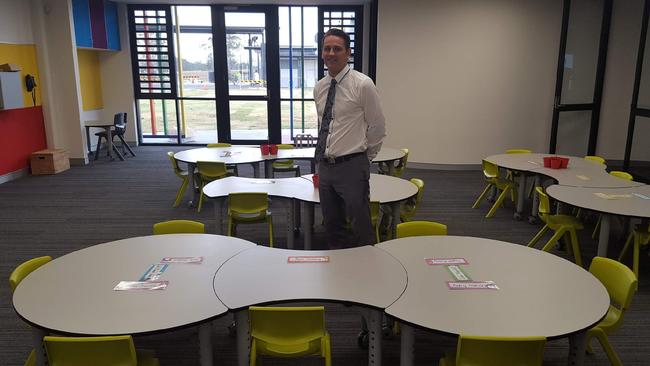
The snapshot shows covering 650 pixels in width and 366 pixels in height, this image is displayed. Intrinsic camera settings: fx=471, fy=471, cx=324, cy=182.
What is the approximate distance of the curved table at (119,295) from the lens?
6.61ft

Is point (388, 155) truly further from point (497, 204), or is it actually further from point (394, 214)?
point (394, 214)

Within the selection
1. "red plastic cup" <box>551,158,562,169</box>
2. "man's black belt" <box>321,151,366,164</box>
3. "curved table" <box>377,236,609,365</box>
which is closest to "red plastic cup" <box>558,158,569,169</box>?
"red plastic cup" <box>551,158,562,169</box>

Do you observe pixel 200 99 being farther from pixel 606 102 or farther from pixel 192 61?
pixel 606 102

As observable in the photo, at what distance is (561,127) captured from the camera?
827 centimetres

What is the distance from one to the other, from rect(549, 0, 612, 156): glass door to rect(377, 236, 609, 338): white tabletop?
6.14 meters

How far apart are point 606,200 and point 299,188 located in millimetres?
2664

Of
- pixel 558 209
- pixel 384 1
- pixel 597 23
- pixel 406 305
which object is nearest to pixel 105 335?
pixel 406 305

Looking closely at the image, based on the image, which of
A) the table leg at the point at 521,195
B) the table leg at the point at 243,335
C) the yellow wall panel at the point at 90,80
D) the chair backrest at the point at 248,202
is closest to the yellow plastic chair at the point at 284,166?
the chair backrest at the point at 248,202

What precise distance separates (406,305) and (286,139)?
30.0 ft

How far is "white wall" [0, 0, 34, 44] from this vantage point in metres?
7.45

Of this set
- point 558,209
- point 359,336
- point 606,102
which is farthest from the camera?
point 606,102

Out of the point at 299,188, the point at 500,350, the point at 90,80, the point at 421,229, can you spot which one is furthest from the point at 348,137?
the point at 90,80

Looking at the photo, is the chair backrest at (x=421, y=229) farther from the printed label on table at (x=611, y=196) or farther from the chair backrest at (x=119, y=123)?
the chair backrest at (x=119, y=123)

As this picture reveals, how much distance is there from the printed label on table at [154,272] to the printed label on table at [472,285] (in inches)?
59.0
